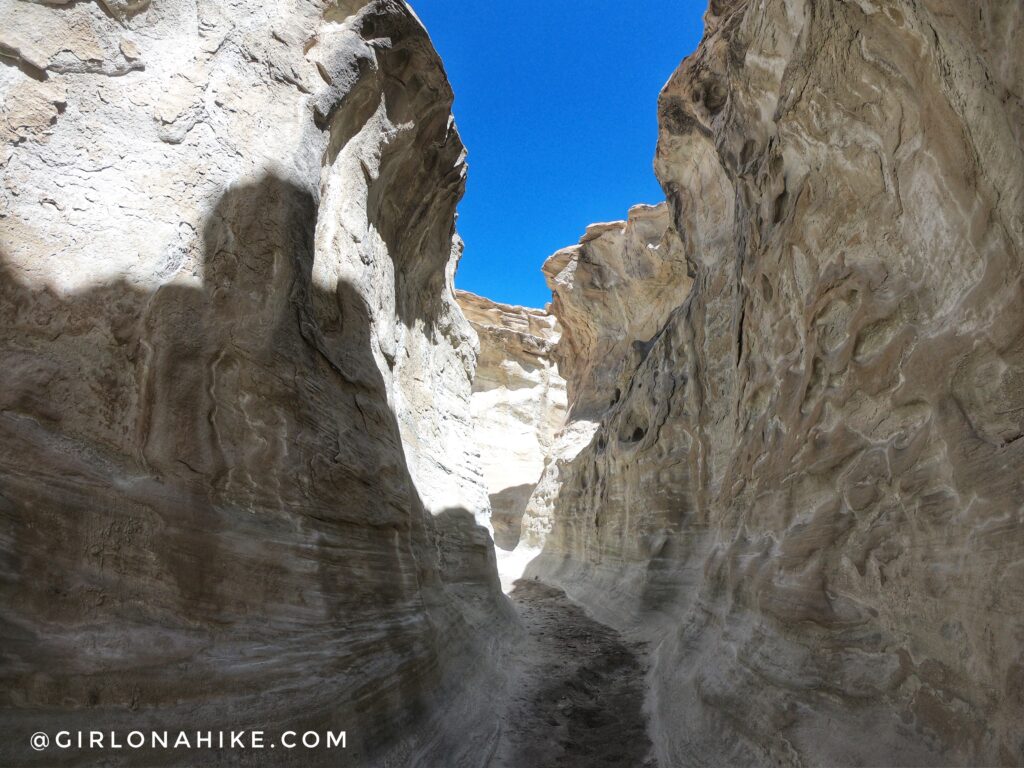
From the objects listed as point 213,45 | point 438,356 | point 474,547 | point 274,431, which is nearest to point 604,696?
point 474,547

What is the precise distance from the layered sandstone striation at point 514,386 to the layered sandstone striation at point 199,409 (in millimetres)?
21206

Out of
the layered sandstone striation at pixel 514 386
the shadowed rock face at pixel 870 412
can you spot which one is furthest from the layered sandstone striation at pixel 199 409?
the layered sandstone striation at pixel 514 386

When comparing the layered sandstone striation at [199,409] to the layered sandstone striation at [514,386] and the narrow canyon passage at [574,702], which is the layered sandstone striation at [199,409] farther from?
the layered sandstone striation at [514,386]

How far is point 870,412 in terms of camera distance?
3.35 metres

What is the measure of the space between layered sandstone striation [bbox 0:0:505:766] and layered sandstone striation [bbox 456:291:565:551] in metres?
21.2

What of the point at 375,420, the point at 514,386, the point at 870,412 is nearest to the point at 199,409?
the point at 375,420

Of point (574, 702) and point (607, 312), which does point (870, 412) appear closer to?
point (574, 702)

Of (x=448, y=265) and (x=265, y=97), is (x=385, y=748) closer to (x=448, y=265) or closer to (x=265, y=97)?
(x=265, y=97)

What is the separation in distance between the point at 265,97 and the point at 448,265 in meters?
4.86

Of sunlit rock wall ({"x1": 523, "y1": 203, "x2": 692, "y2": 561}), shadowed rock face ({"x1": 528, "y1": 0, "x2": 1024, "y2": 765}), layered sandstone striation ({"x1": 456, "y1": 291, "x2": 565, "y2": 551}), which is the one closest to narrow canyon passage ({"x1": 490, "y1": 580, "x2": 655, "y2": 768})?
shadowed rock face ({"x1": 528, "y1": 0, "x2": 1024, "y2": 765})

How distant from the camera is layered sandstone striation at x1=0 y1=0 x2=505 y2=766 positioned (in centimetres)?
254

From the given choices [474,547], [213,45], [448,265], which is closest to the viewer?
[213,45]

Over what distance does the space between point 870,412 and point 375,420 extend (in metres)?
3.32

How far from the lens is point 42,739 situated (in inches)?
89.0
